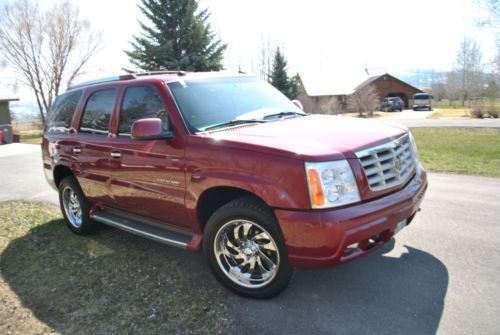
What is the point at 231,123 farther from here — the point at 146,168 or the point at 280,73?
the point at 280,73

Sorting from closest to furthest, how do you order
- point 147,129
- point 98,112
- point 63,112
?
1. point 147,129
2. point 98,112
3. point 63,112

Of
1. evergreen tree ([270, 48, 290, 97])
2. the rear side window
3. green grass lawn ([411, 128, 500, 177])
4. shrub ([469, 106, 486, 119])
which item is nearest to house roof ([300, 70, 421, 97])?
evergreen tree ([270, 48, 290, 97])

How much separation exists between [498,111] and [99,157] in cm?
3304

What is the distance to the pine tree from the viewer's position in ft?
79.4

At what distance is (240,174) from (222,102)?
3.98ft

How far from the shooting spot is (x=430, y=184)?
7242 mm

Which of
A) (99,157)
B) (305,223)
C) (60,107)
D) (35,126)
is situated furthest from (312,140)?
(35,126)

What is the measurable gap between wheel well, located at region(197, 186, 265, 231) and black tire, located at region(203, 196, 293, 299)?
18cm

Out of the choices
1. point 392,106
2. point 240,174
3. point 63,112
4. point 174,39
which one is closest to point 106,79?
point 63,112

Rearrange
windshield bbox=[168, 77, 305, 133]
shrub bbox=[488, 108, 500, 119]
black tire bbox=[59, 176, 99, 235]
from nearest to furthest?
windshield bbox=[168, 77, 305, 133]
black tire bbox=[59, 176, 99, 235]
shrub bbox=[488, 108, 500, 119]

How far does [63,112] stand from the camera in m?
5.48

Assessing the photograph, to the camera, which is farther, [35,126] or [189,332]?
[35,126]

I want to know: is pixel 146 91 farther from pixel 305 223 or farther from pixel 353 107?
pixel 353 107

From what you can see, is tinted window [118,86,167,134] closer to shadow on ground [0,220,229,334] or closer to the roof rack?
the roof rack
